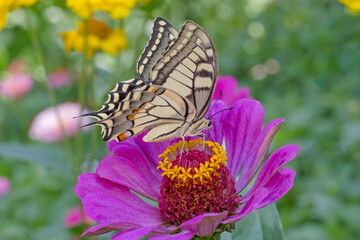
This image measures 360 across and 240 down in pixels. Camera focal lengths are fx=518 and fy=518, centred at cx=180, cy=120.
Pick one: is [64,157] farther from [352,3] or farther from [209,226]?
[352,3]

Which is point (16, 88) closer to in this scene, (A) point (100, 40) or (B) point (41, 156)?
(A) point (100, 40)

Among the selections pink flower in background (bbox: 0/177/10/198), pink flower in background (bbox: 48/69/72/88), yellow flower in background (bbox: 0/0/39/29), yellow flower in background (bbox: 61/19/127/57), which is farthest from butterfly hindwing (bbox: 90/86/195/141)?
pink flower in background (bbox: 48/69/72/88)

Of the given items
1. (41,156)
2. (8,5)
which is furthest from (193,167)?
(8,5)

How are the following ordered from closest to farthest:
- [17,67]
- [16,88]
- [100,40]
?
[100,40] < [16,88] < [17,67]

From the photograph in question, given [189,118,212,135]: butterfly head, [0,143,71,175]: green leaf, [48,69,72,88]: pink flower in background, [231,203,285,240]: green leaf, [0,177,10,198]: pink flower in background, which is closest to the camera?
[231,203,285,240]: green leaf

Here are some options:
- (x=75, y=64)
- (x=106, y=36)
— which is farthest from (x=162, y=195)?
(x=75, y=64)

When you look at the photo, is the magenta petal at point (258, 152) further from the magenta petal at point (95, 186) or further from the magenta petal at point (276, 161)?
the magenta petal at point (95, 186)

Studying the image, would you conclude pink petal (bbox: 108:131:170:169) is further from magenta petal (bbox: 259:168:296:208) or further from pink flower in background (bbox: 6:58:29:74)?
pink flower in background (bbox: 6:58:29:74)
